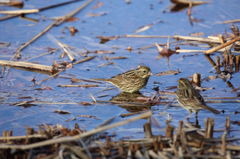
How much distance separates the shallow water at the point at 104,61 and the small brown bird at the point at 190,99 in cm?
19

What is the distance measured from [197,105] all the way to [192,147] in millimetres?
1617

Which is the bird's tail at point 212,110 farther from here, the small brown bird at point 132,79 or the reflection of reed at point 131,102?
the small brown bird at point 132,79

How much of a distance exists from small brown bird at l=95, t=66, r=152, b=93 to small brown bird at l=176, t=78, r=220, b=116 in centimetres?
136

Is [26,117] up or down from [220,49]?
down

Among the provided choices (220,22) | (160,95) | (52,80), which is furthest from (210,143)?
(220,22)

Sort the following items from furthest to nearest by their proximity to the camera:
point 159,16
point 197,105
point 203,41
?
point 159,16 < point 203,41 < point 197,105

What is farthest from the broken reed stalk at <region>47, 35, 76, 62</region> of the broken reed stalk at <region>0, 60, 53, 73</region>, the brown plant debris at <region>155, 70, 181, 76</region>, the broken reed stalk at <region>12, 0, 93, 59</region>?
the brown plant debris at <region>155, 70, 181, 76</region>

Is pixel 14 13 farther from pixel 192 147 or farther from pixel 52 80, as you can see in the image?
pixel 192 147

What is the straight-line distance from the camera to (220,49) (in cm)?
1065

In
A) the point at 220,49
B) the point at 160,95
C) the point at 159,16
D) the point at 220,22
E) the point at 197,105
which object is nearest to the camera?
the point at 197,105

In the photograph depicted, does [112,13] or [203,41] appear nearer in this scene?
[203,41]

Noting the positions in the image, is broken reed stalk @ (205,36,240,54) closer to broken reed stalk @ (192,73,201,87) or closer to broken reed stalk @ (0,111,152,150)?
broken reed stalk @ (192,73,201,87)

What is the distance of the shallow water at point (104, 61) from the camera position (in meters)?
7.98

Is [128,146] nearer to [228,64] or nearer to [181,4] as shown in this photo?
[228,64]
